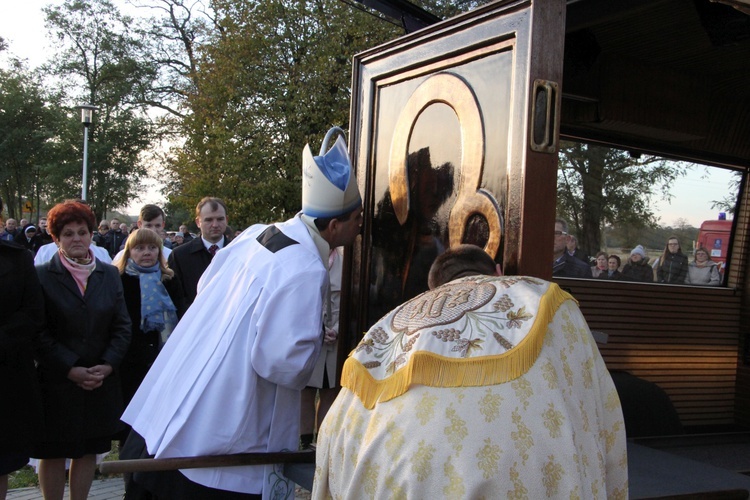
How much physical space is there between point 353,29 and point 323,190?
11939 millimetres

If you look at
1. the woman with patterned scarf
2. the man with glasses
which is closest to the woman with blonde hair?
the man with glasses

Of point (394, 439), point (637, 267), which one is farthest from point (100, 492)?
point (394, 439)

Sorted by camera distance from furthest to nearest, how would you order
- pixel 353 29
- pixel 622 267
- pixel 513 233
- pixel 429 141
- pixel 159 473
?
1. pixel 353 29
2. pixel 622 267
3. pixel 429 141
4. pixel 159 473
5. pixel 513 233

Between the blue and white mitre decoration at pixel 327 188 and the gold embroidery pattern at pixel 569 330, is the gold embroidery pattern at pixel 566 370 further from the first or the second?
the blue and white mitre decoration at pixel 327 188

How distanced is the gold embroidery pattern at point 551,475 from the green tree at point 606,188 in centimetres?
303

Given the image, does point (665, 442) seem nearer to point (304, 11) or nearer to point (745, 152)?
point (745, 152)

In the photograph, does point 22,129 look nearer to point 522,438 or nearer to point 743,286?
point 743,286

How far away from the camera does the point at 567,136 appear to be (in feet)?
15.0

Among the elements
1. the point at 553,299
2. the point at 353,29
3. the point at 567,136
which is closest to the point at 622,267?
the point at 567,136

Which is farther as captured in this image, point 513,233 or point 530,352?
point 513,233

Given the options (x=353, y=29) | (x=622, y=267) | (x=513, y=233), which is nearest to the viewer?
(x=513, y=233)

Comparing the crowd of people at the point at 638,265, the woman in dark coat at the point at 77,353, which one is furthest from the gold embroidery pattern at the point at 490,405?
the woman in dark coat at the point at 77,353

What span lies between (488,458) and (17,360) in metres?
3.12

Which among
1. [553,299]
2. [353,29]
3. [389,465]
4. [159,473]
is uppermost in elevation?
[353,29]
